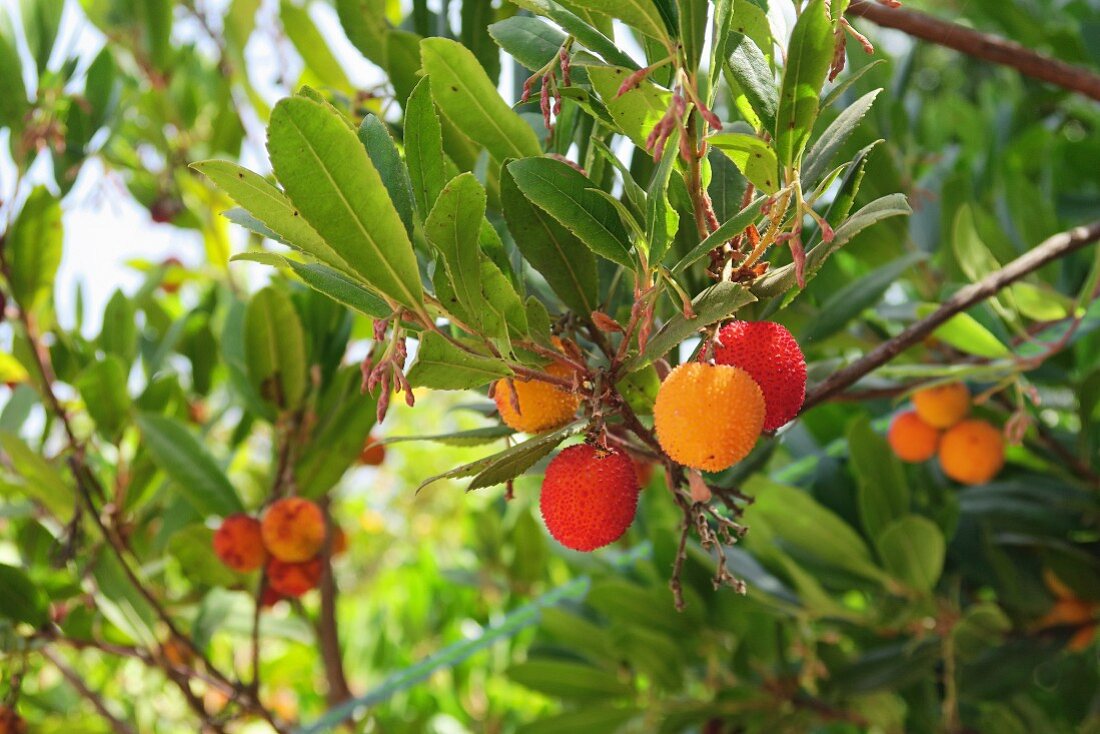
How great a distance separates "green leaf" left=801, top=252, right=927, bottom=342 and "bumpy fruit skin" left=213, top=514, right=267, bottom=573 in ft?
2.16

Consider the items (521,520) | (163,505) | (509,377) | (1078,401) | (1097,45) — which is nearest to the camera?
(509,377)

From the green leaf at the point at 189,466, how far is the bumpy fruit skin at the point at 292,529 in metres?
0.09

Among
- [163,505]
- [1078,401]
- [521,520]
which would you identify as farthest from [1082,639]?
[163,505]

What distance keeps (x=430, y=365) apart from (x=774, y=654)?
101 cm

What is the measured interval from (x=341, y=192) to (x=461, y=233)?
0.07m

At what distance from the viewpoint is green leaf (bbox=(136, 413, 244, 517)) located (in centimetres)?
127

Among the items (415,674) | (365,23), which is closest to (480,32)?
(365,23)

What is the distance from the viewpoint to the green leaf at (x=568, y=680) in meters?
1.54

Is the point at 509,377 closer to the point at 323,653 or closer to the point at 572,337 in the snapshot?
the point at 572,337

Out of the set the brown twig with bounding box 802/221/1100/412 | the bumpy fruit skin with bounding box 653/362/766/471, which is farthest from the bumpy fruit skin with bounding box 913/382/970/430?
the bumpy fruit skin with bounding box 653/362/766/471

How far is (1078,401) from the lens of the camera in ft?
4.37

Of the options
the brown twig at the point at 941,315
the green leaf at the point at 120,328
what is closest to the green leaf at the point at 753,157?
the brown twig at the point at 941,315

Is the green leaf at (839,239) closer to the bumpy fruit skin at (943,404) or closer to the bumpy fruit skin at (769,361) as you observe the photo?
the bumpy fruit skin at (769,361)

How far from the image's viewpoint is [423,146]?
0.66 metres
